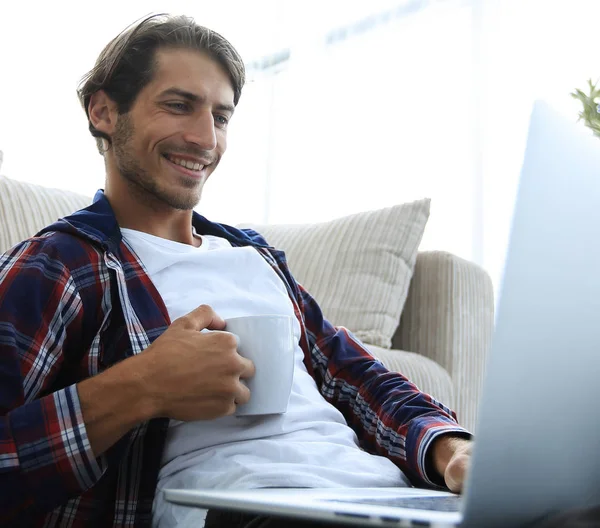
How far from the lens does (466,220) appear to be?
114 inches

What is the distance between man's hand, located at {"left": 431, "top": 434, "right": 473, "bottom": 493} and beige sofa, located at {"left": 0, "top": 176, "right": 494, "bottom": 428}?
2.38 feet

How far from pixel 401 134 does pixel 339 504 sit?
2.78m

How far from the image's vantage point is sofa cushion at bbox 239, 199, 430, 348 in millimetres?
1769

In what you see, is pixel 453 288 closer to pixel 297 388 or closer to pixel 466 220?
pixel 297 388

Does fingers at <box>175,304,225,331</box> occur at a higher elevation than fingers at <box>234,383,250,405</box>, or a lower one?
higher

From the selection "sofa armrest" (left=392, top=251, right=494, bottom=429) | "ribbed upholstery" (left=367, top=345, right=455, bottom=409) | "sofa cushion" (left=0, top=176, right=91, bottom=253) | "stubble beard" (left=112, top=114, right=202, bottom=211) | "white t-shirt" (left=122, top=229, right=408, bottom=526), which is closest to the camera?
"white t-shirt" (left=122, top=229, right=408, bottom=526)

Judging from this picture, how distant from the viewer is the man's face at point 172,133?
116cm

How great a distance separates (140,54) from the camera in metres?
1.20

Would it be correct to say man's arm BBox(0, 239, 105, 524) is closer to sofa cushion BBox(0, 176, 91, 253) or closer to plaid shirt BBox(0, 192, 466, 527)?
plaid shirt BBox(0, 192, 466, 527)

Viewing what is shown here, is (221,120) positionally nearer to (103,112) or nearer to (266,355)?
(103,112)

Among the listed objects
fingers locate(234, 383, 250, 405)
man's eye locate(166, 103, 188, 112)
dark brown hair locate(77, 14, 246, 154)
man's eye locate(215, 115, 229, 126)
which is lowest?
fingers locate(234, 383, 250, 405)

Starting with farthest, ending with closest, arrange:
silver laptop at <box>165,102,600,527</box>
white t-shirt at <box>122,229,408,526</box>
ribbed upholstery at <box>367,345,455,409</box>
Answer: ribbed upholstery at <box>367,345,455,409</box>, white t-shirt at <box>122,229,408,526</box>, silver laptop at <box>165,102,600,527</box>

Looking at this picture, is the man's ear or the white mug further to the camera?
the man's ear

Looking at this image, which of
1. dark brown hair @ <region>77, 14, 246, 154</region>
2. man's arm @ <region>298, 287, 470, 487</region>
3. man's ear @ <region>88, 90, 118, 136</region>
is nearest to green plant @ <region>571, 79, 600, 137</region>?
man's arm @ <region>298, 287, 470, 487</region>
